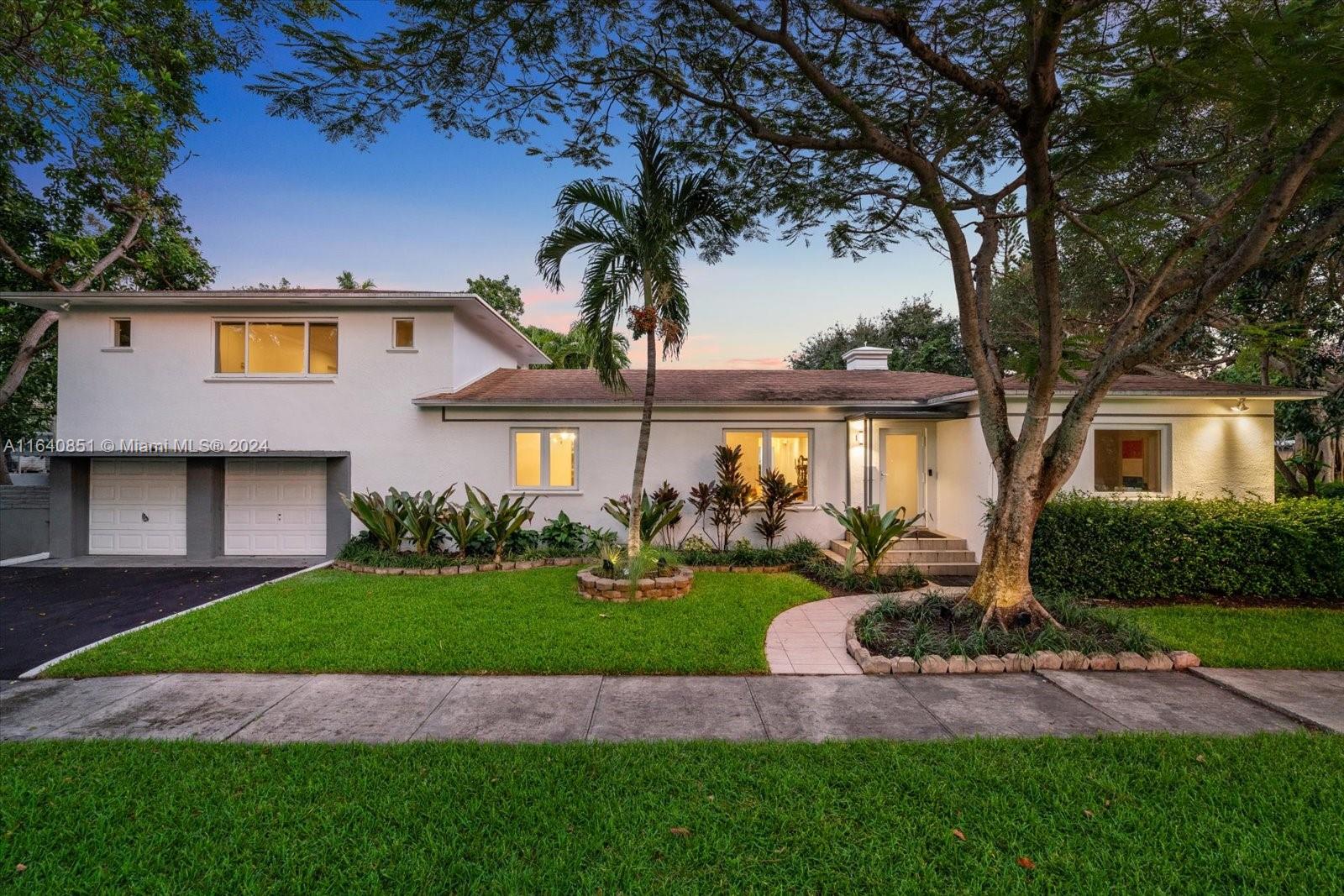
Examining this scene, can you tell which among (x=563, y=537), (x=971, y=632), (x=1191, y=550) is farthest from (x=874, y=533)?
(x=563, y=537)

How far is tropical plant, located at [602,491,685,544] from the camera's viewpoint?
9.04 m

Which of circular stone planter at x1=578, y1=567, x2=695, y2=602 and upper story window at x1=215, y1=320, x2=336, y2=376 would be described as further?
upper story window at x1=215, y1=320, x2=336, y2=376

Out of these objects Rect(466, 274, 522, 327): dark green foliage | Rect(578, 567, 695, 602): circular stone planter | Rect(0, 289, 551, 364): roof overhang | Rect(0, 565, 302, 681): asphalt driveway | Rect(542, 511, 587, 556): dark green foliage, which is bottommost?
Rect(0, 565, 302, 681): asphalt driveway

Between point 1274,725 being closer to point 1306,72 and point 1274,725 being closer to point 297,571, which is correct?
point 1306,72

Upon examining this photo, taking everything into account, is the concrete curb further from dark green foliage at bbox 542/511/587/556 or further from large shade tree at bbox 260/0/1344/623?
large shade tree at bbox 260/0/1344/623

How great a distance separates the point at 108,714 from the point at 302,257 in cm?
1346

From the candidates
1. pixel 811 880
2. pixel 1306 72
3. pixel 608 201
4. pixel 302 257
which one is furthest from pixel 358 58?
pixel 302 257

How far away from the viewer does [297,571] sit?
9445 millimetres

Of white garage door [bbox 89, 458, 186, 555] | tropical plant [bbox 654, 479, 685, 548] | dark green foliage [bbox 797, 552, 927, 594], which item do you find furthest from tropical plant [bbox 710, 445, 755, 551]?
white garage door [bbox 89, 458, 186, 555]

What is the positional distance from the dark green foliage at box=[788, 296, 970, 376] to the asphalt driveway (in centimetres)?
2066

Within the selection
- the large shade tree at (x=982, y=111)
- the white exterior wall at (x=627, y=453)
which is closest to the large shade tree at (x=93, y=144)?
the large shade tree at (x=982, y=111)

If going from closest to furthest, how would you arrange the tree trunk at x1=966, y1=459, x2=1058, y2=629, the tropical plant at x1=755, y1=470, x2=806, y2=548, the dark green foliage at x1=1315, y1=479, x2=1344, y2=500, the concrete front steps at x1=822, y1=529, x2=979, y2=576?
1. the tree trunk at x1=966, y1=459, x2=1058, y2=629
2. the concrete front steps at x1=822, y1=529, x2=979, y2=576
3. the tropical plant at x1=755, y1=470, x2=806, y2=548
4. the dark green foliage at x1=1315, y1=479, x2=1344, y2=500

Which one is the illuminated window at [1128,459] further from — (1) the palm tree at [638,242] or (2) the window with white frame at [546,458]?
(2) the window with white frame at [546,458]

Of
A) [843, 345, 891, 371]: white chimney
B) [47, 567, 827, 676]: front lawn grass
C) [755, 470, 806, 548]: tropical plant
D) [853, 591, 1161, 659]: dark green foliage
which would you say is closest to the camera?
[47, 567, 827, 676]: front lawn grass
